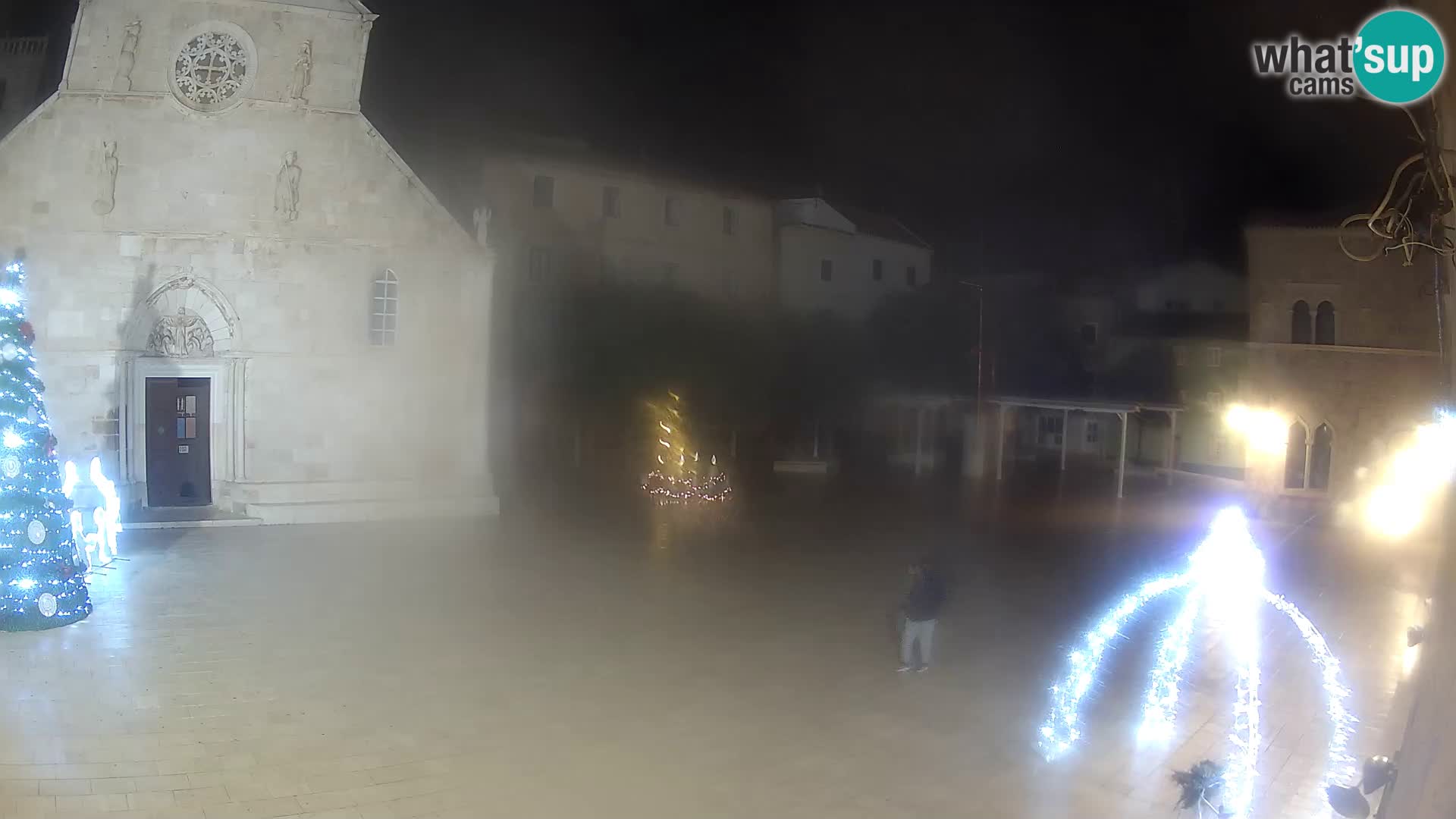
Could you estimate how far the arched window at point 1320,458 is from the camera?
2284cm

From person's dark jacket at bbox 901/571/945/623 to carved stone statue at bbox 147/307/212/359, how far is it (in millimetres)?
14385

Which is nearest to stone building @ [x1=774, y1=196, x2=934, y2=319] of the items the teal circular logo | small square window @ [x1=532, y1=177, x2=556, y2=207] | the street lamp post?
the street lamp post

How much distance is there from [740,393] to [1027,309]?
12.5 meters

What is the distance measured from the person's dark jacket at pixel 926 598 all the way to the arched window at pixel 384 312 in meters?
12.9

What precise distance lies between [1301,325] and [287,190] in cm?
2291

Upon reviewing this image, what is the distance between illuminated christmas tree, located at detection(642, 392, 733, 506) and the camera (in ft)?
78.0

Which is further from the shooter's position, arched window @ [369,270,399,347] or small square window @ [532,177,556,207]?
small square window @ [532,177,556,207]

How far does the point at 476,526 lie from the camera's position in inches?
739

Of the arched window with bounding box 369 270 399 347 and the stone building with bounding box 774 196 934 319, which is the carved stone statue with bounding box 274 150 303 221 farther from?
the stone building with bounding box 774 196 934 319

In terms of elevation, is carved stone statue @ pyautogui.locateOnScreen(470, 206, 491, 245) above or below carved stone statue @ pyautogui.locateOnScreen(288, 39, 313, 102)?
below

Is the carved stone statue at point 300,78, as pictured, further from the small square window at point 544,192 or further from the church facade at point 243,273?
the small square window at point 544,192

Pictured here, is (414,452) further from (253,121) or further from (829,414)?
(829,414)

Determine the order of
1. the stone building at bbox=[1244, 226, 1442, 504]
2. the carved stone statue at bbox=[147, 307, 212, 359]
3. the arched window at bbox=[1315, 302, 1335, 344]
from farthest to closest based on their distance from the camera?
the arched window at bbox=[1315, 302, 1335, 344], the stone building at bbox=[1244, 226, 1442, 504], the carved stone statue at bbox=[147, 307, 212, 359]

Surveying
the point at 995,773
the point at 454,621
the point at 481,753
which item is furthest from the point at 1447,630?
the point at 454,621
